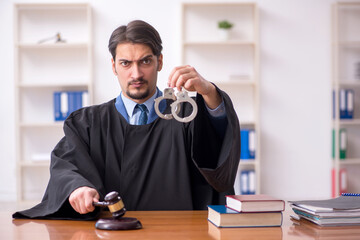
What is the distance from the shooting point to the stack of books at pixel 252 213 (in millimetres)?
1373

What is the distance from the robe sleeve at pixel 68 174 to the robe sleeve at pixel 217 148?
1.28 feet

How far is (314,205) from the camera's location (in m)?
1.47

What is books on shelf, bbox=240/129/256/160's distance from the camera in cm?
510

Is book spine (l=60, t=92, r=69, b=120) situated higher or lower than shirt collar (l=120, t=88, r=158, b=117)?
higher

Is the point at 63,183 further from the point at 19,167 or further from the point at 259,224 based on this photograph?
the point at 19,167

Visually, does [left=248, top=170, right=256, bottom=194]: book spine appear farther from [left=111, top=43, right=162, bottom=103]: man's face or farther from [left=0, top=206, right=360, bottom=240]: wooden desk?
[left=0, top=206, right=360, bottom=240]: wooden desk

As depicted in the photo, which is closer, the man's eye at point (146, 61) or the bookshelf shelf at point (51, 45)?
the man's eye at point (146, 61)

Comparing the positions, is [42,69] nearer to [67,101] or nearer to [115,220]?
[67,101]

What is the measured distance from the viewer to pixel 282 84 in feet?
17.9

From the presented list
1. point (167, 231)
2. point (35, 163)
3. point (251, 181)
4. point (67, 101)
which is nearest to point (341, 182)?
point (251, 181)

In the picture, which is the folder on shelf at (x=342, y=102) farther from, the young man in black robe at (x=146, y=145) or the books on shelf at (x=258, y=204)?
the books on shelf at (x=258, y=204)

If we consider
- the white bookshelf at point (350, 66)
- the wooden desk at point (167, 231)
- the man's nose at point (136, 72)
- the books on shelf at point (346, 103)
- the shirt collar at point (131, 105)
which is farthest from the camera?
the white bookshelf at point (350, 66)

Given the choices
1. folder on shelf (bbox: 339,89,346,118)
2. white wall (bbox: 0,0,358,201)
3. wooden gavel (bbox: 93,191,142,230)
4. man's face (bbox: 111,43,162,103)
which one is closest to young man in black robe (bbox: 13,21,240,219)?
man's face (bbox: 111,43,162,103)

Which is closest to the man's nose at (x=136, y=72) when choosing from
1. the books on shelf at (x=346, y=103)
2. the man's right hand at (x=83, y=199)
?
the man's right hand at (x=83, y=199)
